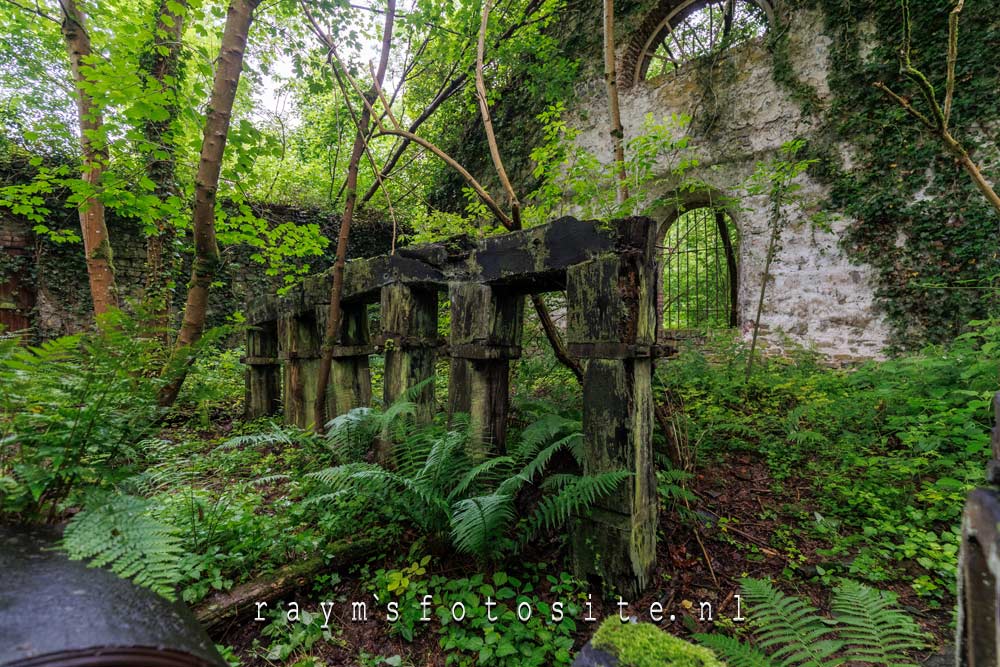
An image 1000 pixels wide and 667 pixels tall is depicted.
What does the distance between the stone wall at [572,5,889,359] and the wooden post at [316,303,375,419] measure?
500 centimetres

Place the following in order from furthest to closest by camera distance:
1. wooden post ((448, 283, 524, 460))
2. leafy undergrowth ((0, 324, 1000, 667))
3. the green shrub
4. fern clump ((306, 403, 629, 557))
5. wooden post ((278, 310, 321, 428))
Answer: wooden post ((278, 310, 321, 428)) → wooden post ((448, 283, 524, 460)) → fern clump ((306, 403, 629, 557)) → leafy undergrowth ((0, 324, 1000, 667)) → the green shrub

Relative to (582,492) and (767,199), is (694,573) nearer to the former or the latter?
(582,492)

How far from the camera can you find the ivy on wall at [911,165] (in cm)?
530

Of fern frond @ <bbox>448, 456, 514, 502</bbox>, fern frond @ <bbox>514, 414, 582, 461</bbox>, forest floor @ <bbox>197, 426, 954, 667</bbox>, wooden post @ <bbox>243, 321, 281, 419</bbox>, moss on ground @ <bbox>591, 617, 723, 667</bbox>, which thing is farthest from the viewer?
wooden post @ <bbox>243, 321, 281, 419</bbox>

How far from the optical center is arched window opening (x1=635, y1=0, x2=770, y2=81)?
7.11 metres

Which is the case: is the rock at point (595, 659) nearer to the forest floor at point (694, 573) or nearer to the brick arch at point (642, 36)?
the forest floor at point (694, 573)

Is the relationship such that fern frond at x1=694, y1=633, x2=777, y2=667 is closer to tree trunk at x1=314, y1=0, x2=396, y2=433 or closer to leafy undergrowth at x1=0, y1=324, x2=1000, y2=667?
leafy undergrowth at x1=0, y1=324, x2=1000, y2=667

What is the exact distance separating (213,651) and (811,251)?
795cm

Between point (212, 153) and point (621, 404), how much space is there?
396 centimetres

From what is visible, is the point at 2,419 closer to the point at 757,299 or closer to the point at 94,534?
the point at 94,534

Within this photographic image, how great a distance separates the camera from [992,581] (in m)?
0.68

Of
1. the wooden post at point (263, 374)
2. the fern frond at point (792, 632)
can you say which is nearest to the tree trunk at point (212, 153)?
the wooden post at point (263, 374)

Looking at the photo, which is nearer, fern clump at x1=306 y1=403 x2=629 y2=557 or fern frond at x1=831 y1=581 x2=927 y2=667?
fern frond at x1=831 y1=581 x2=927 y2=667

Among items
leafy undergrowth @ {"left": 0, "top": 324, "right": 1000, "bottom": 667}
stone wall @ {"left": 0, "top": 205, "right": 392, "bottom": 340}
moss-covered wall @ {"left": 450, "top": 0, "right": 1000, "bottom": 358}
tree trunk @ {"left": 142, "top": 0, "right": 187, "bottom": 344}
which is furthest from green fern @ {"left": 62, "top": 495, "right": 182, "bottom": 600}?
stone wall @ {"left": 0, "top": 205, "right": 392, "bottom": 340}
